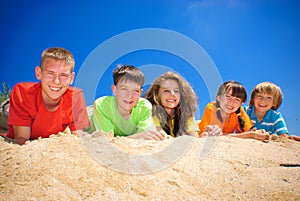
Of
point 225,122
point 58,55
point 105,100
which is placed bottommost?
point 225,122

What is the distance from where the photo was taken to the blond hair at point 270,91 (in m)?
4.82

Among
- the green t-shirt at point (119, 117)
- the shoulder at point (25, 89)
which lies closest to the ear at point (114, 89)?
the green t-shirt at point (119, 117)

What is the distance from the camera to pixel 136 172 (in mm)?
1771

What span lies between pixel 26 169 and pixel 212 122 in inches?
133

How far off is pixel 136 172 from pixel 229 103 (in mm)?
3220

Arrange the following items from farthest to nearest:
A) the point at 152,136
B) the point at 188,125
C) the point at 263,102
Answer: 1. the point at 263,102
2. the point at 188,125
3. the point at 152,136

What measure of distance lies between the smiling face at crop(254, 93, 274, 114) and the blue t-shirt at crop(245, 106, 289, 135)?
10 cm

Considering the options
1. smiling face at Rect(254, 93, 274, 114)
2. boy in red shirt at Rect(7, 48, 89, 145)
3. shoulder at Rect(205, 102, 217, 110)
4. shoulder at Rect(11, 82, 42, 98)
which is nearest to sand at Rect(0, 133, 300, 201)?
Result: boy in red shirt at Rect(7, 48, 89, 145)

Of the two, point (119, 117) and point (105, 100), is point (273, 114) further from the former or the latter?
point (105, 100)

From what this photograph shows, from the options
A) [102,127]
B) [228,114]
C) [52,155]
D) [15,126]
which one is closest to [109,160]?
[52,155]

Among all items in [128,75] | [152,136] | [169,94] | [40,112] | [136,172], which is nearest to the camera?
[136,172]

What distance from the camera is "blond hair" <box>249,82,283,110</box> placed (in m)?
4.82

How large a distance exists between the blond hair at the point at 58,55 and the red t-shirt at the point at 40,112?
1.22ft

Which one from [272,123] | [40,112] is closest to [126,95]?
[40,112]
